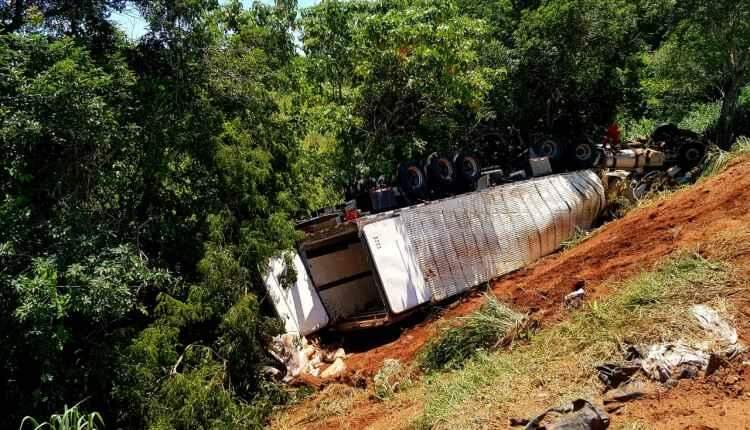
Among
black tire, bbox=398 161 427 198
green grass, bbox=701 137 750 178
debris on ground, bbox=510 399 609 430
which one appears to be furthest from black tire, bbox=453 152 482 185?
debris on ground, bbox=510 399 609 430

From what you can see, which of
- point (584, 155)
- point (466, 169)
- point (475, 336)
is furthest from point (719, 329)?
point (584, 155)

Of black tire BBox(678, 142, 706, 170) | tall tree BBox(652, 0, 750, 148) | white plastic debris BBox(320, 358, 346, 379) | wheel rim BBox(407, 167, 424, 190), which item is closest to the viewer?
white plastic debris BBox(320, 358, 346, 379)

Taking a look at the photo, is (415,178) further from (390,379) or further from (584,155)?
(390,379)

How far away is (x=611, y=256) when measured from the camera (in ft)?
23.9

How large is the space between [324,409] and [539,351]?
2279 millimetres

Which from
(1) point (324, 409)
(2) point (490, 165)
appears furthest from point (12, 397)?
(2) point (490, 165)

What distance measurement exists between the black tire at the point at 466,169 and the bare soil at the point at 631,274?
5.74ft

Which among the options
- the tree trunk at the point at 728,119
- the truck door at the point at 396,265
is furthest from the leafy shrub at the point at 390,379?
the tree trunk at the point at 728,119

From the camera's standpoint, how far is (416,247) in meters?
8.20

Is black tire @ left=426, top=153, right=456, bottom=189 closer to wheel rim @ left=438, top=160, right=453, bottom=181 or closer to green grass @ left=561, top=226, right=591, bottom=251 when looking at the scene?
wheel rim @ left=438, top=160, right=453, bottom=181

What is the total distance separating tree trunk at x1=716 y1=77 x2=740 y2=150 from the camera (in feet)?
42.8

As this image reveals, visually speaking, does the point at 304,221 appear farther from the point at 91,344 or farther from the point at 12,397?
the point at 12,397

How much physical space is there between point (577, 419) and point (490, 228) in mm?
5318

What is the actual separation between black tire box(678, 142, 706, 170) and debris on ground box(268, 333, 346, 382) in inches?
318
